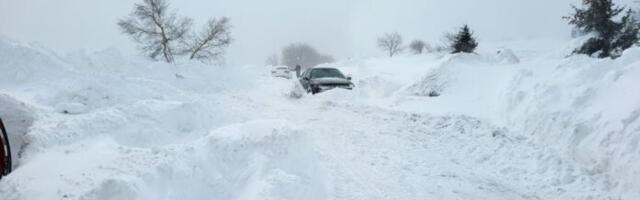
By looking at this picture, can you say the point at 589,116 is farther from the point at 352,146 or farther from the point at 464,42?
the point at 464,42

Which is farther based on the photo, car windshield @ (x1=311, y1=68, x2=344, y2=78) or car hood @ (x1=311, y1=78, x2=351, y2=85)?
car windshield @ (x1=311, y1=68, x2=344, y2=78)

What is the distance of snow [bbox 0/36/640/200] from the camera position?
5.53 meters

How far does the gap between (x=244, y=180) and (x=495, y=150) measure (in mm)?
4412

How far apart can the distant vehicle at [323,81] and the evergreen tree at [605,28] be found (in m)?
9.25

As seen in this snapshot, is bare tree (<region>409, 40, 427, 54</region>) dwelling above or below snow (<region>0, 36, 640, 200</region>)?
above

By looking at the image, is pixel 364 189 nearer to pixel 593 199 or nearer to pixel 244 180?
pixel 244 180

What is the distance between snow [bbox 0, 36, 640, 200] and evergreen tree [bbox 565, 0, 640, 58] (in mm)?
8111

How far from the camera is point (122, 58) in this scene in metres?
22.7

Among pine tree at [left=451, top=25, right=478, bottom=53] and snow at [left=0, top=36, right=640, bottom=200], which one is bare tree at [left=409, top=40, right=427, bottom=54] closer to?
pine tree at [left=451, top=25, right=478, bottom=53]

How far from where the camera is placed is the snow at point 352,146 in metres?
5.53

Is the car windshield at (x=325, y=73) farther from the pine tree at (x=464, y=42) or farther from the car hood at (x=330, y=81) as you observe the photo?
the pine tree at (x=464, y=42)

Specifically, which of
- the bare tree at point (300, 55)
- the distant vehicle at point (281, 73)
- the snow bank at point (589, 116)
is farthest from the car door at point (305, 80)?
the bare tree at point (300, 55)

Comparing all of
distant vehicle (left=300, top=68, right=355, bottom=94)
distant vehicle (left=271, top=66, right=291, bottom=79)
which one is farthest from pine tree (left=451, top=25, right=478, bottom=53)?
distant vehicle (left=271, top=66, right=291, bottom=79)

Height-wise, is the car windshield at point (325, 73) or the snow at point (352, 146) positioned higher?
the car windshield at point (325, 73)
